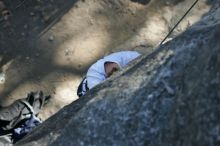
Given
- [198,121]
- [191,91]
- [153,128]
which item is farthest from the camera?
[153,128]

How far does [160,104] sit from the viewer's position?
1848 mm

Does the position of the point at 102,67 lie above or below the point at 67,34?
below

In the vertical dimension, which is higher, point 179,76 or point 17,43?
point 17,43

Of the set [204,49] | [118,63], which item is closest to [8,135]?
[118,63]

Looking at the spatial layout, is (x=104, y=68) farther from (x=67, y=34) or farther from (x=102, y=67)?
(x=67, y=34)

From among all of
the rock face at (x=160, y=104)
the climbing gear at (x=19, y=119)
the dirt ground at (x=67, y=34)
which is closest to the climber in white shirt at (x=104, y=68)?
the climbing gear at (x=19, y=119)

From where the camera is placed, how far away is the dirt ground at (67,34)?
4574 millimetres

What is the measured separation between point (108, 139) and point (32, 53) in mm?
2923

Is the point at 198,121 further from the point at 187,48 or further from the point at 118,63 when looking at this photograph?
the point at 118,63

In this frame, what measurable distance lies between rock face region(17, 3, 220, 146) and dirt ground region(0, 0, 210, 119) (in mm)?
2323

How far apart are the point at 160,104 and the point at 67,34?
307 cm

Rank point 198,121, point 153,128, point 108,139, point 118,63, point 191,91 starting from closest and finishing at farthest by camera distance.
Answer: point 198,121
point 191,91
point 153,128
point 108,139
point 118,63

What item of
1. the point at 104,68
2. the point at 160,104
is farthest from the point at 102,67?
the point at 160,104

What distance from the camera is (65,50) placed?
4.71m
